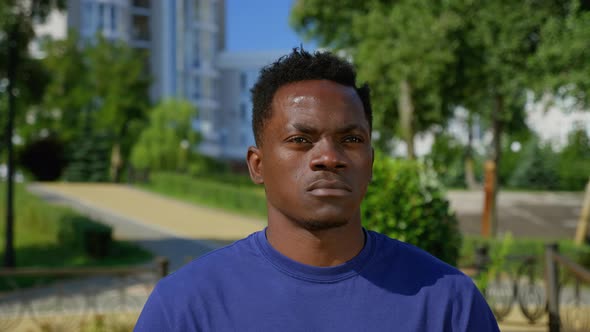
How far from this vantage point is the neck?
5.67 feet

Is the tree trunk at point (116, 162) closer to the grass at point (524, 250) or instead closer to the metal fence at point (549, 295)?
the grass at point (524, 250)

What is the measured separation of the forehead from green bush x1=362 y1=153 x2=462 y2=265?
4.30 metres

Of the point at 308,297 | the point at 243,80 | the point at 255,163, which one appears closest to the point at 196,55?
the point at 243,80

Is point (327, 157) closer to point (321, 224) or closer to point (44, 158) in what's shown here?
point (321, 224)

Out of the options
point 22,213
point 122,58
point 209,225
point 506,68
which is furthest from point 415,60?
point 122,58

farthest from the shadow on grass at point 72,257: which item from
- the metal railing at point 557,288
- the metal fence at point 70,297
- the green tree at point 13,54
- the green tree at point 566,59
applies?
the green tree at point 566,59

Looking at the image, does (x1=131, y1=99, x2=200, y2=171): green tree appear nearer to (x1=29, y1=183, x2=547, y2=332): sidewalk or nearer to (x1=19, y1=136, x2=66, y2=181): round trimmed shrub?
(x1=29, y1=183, x2=547, y2=332): sidewalk

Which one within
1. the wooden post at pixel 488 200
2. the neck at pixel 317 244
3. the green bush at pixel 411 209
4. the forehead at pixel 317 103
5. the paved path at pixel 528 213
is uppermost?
the forehead at pixel 317 103

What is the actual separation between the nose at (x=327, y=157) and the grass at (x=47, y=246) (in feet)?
45.4

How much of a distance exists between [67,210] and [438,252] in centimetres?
1671

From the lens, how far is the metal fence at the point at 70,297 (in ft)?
28.1

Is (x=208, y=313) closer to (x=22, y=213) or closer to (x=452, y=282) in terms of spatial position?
(x=452, y=282)

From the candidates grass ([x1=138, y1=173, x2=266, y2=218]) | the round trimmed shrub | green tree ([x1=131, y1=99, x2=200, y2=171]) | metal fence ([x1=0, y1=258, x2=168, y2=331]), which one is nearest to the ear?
metal fence ([x1=0, y1=258, x2=168, y2=331])

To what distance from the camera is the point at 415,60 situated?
19.8 metres
